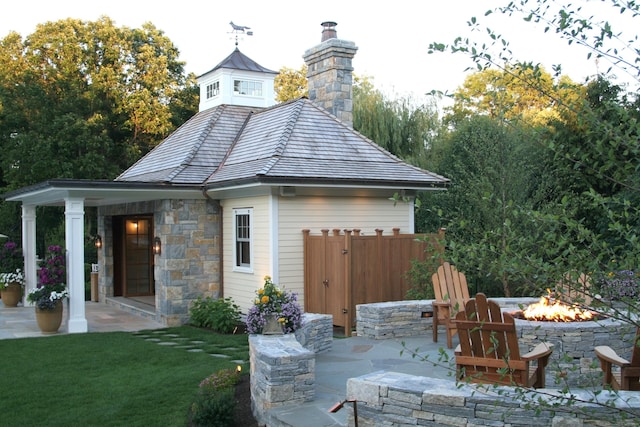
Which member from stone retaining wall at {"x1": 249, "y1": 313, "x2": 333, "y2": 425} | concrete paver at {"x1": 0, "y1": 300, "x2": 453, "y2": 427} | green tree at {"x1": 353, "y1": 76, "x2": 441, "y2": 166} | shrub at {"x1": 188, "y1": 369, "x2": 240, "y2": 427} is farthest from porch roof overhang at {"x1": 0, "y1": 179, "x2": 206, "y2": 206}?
green tree at {"x1": 353, "y1": 76, "x2": 441, "y2": 166}

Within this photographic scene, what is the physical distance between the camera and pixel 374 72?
32.8m

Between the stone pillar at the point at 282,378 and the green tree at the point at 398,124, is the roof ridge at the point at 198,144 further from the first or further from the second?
the green tree at the point at 398,124

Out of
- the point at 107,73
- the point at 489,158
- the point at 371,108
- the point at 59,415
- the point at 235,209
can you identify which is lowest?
the point at 59,415

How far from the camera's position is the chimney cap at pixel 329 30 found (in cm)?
1516

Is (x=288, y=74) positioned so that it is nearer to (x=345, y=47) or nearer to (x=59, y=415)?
(x=345, y=47)

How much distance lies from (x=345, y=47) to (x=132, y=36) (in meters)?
14.6

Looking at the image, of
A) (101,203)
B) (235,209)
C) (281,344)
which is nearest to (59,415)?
(281,344)

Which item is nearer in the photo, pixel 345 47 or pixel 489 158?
pixel 489 158

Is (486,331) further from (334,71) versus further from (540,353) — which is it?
(334,71)

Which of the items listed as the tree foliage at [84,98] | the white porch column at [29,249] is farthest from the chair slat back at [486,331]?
the tree foliage at [84,98]

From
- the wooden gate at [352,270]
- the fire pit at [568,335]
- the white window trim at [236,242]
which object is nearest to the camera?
the fire pit at [568,335]

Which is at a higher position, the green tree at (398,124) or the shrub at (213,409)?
the green tree at (398,124)

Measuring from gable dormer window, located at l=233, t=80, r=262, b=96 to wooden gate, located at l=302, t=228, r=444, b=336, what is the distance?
5575mm

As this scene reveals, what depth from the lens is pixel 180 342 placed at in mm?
10547
